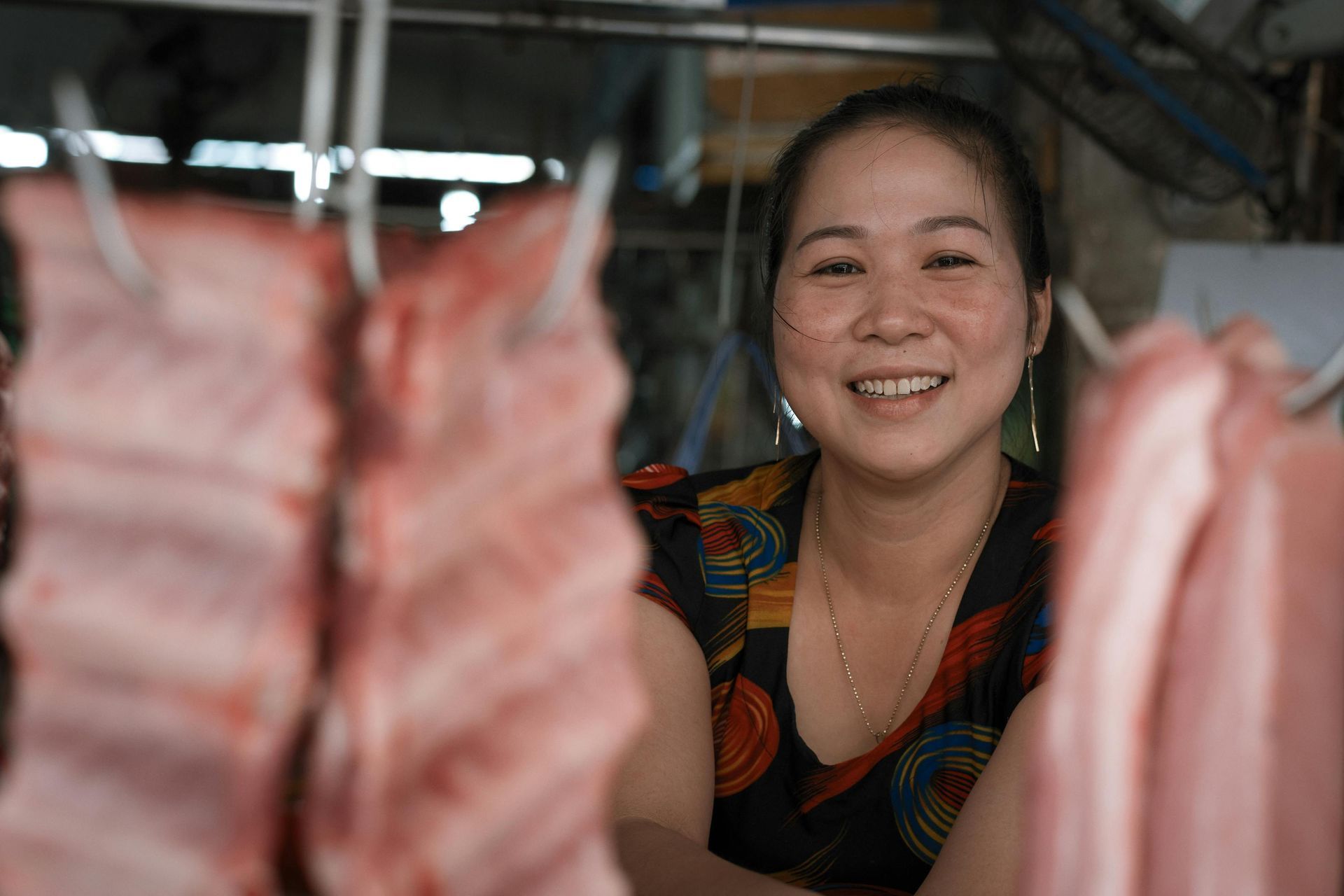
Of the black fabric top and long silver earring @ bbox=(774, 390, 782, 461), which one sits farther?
long silver earring @ bbox=(774, 390, 782, 461)

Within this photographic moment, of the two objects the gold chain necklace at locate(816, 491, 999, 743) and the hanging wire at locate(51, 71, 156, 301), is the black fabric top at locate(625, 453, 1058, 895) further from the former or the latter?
the hanging wire at locate(51, 71, 156, 301)

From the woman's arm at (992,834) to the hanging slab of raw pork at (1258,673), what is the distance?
381mm

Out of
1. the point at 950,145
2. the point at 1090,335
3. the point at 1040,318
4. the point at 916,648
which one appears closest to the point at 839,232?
the point at 950,145

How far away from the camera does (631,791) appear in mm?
1221

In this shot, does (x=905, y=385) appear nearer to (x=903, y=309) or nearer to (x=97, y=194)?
(x=903, y=309)

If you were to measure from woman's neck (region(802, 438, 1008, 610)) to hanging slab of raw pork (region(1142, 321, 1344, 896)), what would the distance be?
83cm

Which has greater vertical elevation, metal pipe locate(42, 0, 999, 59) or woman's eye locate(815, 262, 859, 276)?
metal pipe locate(42, 0, 999, 59)

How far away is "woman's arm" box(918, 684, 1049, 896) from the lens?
998mm

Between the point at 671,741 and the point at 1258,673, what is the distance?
2.71 feet

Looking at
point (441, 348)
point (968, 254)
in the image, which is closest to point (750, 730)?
point (968, 254)

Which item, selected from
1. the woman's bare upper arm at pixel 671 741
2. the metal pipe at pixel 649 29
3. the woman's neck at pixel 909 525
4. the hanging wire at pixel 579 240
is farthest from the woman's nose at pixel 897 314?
the hanging wire at pixel 579 240

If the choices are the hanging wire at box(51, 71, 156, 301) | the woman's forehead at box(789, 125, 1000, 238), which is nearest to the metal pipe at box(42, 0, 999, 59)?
the woman's forehead at box(789, 125, 1000, 238)

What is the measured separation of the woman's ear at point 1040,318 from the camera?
1.54 metres

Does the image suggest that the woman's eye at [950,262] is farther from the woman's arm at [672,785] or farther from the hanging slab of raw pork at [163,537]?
the hanging slab of raw pork at [163,537]
